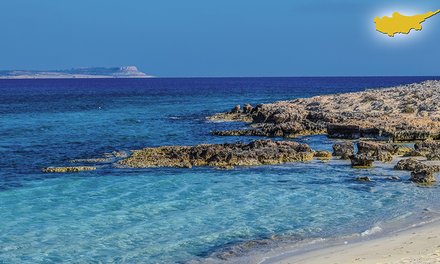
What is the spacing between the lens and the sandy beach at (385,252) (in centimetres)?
1556

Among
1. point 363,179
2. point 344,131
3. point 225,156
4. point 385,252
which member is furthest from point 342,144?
point 385,252

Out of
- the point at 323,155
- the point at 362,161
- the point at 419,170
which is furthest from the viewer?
the point at 323,155

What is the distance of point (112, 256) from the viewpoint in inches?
701

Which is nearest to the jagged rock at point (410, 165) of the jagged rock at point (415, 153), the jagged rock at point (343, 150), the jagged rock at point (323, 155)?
the jagged rock at point (415, 153)

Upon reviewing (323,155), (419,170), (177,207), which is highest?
(419,170)

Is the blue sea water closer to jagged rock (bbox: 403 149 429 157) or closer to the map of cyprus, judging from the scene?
jagged rock (bbox: 403 149 429 157)

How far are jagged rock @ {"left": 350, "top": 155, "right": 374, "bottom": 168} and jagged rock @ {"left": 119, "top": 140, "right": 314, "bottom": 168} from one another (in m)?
3.20

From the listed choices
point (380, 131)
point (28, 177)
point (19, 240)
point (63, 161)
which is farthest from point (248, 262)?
point (380, 131)

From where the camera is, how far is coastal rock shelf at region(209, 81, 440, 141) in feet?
145

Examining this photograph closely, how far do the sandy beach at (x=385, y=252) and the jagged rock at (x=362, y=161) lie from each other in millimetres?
14240

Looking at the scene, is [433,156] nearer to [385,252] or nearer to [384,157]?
[384,157]

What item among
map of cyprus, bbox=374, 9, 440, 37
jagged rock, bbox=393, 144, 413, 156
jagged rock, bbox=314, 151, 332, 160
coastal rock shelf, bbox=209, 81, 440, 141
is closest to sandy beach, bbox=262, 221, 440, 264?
map of cyprus, bbox=374, 9, 440, 37

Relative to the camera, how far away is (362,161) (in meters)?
33.1

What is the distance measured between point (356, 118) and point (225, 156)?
860 inches
